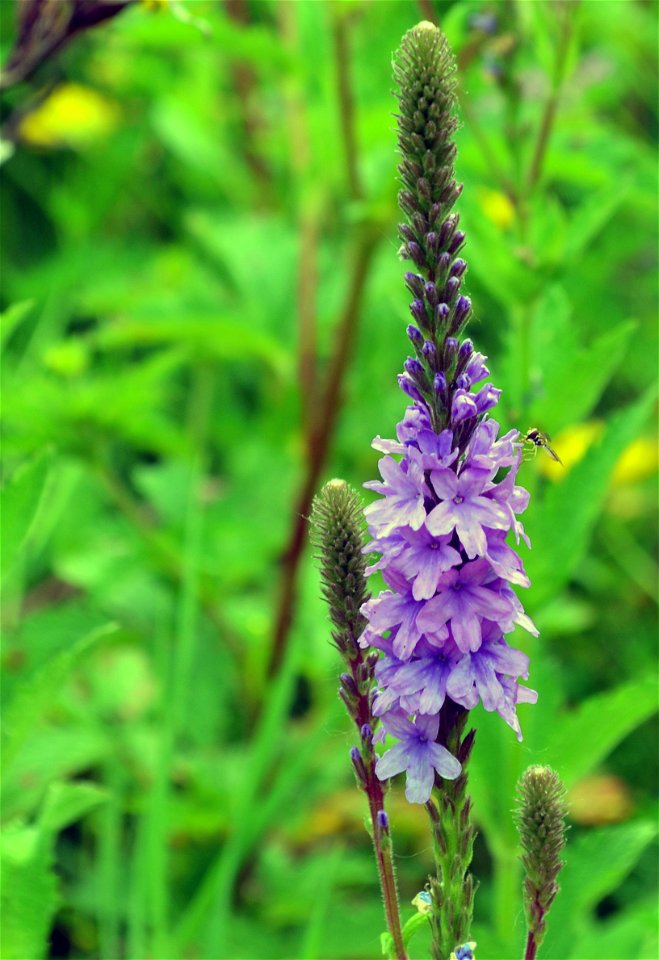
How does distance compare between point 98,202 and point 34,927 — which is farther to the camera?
point 98,202

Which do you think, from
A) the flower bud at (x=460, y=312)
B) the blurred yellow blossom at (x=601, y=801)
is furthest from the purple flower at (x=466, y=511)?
the blurred yellow blossom at (x=601, y=801)

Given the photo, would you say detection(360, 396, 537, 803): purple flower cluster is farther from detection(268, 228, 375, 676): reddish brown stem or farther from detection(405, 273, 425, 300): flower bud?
detection(268, 228, 375, 676): reddish brown stem

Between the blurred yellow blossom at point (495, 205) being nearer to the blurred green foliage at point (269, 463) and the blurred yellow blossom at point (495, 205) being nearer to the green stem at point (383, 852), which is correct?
the blurred green foliage at point (269, 463)

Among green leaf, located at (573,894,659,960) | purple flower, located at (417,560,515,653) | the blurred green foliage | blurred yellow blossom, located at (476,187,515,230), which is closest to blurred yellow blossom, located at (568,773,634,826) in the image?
the blurred green foliage

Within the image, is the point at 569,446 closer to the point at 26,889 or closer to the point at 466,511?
the point at 26,889

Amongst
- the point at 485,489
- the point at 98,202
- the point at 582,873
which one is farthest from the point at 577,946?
the point at 98,202

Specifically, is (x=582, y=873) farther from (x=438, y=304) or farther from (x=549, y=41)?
(x=549, y=41)
